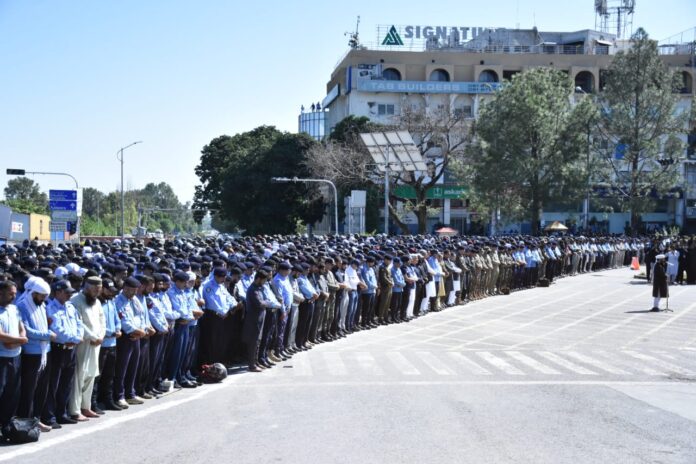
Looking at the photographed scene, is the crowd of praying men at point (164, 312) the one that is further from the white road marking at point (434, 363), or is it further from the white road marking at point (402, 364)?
the white road marking at point (434, 363)

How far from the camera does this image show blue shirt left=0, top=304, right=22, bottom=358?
951 centimetres

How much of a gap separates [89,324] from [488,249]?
77.6 ft

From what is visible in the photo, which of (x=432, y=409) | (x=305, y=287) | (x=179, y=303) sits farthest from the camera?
(x=305, y=287)

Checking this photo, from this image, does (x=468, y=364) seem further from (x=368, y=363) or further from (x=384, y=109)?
(x=384, y=109)

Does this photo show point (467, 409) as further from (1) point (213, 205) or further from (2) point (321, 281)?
(1) point (213, 205)

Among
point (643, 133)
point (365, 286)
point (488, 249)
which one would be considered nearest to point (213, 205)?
point (643, 133)

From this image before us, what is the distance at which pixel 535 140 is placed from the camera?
5194 cm

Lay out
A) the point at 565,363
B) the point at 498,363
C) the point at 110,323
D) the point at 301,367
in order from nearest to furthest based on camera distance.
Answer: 1. the point at 110,323
2. the point at 301,367
3. the point at 498,363
4. the point at 565,363

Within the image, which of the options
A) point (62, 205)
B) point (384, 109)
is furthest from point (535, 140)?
point (384, 109)

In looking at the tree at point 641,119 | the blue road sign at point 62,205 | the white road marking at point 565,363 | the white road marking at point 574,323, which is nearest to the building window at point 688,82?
the tree at point 641,119

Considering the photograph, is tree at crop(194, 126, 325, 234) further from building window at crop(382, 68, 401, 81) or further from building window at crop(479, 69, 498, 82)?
building window at crop(479, 69, 498, 82)

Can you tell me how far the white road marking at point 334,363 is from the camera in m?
→ 15.2

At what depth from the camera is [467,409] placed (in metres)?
11.9

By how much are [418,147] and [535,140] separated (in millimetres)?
10302
